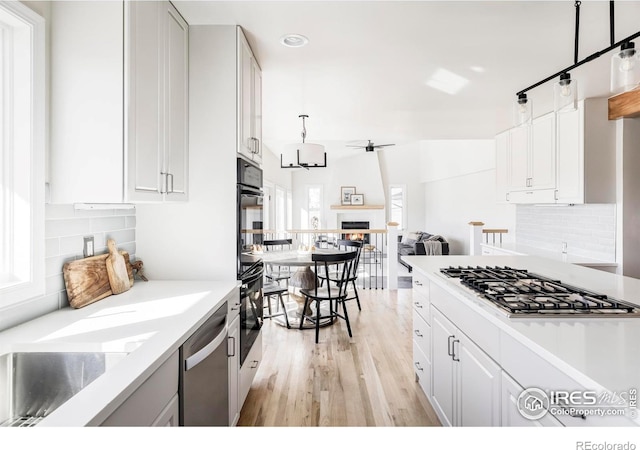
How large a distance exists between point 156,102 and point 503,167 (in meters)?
4.09

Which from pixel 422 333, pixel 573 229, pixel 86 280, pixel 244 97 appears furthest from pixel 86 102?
pixel 573 229

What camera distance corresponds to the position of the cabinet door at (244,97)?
210cm

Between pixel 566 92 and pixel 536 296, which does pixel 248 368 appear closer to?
pixel 536 296

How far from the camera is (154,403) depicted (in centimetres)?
106

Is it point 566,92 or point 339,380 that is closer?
point 566,92

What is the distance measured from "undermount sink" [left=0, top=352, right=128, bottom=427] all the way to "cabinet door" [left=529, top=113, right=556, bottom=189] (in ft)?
13.0

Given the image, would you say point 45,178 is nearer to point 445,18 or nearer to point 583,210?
point 445,18

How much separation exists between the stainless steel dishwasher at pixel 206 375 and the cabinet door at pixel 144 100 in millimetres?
642

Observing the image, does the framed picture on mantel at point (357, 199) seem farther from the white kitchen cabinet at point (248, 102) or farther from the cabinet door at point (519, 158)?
the white kitchen cabinet at point (248, 102)

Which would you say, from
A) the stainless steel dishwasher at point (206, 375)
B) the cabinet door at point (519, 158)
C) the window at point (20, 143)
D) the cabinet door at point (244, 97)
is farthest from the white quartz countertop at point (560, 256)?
the window at point (20, 143)

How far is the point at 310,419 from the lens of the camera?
2205 millimetres

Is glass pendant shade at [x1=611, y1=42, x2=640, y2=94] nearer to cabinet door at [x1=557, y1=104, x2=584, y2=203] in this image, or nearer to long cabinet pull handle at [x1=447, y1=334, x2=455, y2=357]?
long cabinet pull handle at [x1=447, y1=334, x2=455, y2=357]

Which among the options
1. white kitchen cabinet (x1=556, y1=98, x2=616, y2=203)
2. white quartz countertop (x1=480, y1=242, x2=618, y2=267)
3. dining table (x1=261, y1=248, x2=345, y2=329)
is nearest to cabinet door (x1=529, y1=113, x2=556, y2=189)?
white kitchen cabinet (x1=556, y1=98, x2=616, y2=203)

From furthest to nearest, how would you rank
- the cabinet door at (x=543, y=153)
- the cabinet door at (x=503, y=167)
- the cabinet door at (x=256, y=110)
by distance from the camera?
1. the cabinet door at (x=503, y=167)
2. the cabinet door at (x=543, y=153)
3. the cabinet door at (x=256, y=110)
